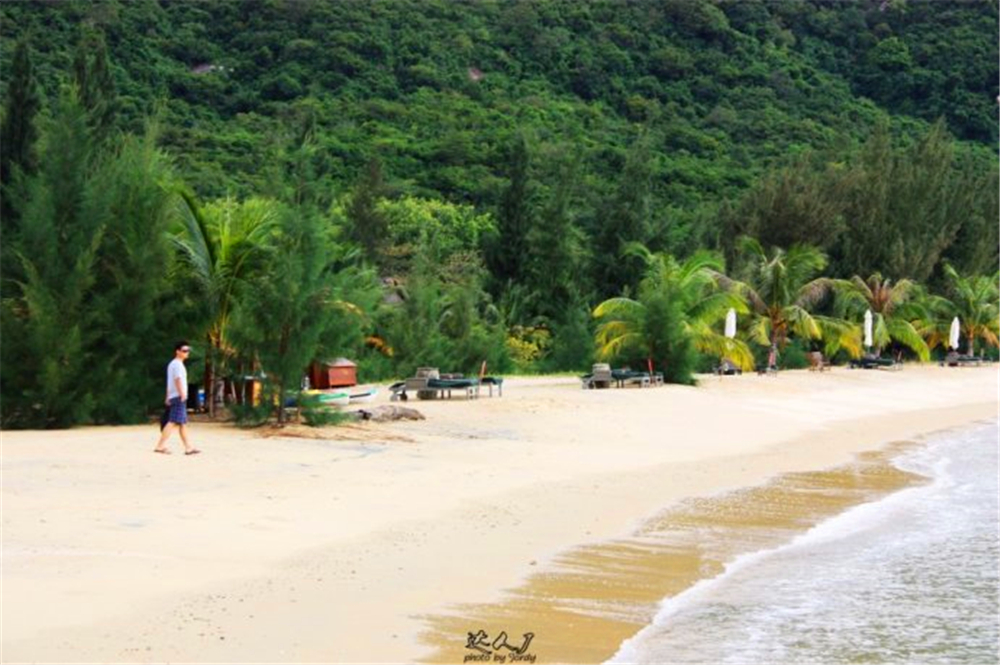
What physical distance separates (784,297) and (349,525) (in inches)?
1039

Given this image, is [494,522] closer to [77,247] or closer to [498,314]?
[77,247]

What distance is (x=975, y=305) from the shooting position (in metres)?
48.3

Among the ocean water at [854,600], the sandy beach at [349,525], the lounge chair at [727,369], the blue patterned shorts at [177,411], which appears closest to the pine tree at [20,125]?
the sandy beach at [349,525]

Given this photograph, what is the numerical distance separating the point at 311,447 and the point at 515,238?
2265 cm

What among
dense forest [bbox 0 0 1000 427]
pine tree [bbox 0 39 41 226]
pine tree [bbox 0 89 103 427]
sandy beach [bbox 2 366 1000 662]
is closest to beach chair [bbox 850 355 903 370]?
dense forest [bbox 0 0 1000 427]

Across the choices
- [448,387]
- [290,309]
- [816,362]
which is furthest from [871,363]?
[290,309]

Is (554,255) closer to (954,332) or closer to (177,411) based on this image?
(954,332)

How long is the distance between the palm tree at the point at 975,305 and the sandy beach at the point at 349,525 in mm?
→ 26895

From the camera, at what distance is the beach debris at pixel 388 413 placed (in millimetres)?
19594

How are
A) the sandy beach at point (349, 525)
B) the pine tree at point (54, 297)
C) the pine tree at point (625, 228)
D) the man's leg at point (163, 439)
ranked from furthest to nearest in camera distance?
the pine tree at point (625, 228)
the pine tree at point (54, 297)
the man's leg at point (163, 439)
the sandy beach at point (349, 525)

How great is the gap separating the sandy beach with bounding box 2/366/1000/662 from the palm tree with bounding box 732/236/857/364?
528 inches

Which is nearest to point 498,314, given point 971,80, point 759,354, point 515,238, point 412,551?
point 515,238

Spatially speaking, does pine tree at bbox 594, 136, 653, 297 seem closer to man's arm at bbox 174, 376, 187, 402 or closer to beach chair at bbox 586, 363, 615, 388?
beach chair at bbox 586, 363, 615, 388

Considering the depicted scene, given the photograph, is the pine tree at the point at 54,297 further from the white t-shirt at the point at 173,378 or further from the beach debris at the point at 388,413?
the beach debris at the point at 388,413
